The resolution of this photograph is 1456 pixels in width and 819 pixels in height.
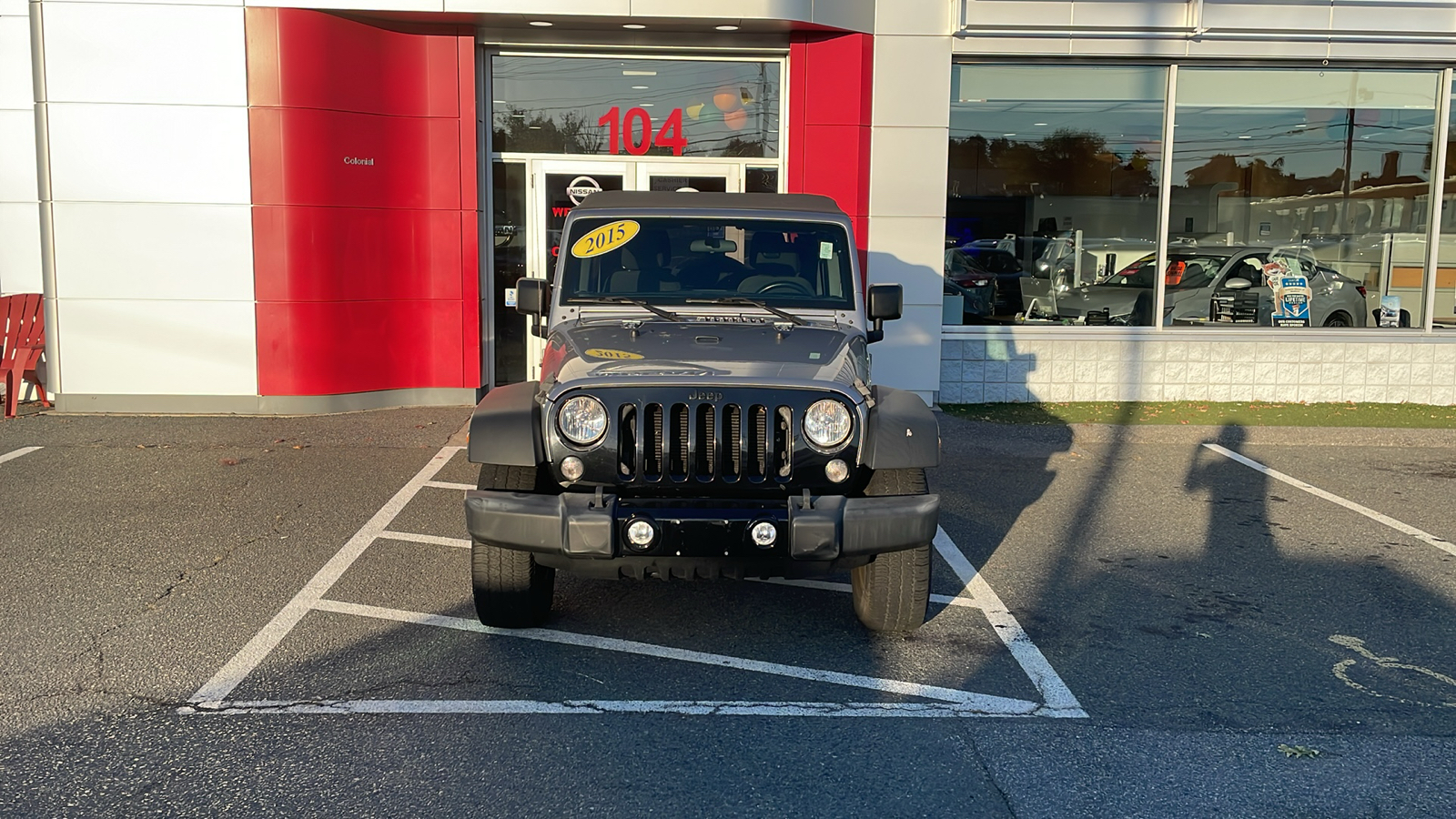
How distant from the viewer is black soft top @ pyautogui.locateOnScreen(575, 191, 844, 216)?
6.36m

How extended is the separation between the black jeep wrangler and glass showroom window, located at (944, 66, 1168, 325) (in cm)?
696

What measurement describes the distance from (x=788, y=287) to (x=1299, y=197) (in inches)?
343

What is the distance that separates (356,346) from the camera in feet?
36.6

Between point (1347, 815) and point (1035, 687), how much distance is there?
1.28 m

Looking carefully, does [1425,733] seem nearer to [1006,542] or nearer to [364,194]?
[1006,542]

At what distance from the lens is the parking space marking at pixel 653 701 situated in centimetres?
446

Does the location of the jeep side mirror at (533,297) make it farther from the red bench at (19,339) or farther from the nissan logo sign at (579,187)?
the red bench at (19,339)

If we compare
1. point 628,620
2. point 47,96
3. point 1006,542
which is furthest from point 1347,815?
point 47,96

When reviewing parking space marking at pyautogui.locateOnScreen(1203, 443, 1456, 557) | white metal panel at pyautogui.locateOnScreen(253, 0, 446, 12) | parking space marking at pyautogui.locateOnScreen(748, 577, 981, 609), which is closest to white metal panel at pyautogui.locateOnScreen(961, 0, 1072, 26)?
parking space marking at pyautogui.locateOnScreen(1203, 443, 1456, 557)

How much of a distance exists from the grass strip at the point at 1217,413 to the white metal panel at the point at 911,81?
2.84m

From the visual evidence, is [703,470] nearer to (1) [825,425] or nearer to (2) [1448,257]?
(1) [825,425]

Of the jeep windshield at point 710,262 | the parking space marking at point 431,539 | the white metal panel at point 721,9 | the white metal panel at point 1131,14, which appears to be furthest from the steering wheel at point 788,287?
the white metal panel at point 1131,14

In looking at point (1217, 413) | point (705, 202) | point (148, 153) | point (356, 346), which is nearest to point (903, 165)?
point (1217, 413)

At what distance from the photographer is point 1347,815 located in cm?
371
